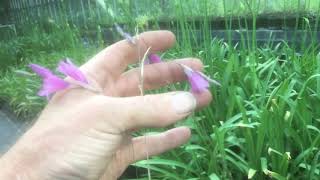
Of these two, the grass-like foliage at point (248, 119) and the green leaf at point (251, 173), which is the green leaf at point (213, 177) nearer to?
the grass-like foliage at point (248, 119)

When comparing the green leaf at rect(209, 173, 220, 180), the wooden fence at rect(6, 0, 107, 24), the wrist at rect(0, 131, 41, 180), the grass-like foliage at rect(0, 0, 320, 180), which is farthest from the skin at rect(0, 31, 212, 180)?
the wooden fence at rect(6, 0, 107, 24)

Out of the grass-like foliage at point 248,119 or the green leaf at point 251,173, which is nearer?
the green leaf at point 251,173

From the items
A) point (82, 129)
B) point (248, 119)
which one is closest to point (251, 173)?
point (248, 119)

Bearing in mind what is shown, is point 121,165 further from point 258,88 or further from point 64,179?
point 258,88

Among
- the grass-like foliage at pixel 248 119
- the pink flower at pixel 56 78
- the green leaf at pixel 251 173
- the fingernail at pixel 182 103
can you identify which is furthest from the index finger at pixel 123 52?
the green leaf at pixel 251 173

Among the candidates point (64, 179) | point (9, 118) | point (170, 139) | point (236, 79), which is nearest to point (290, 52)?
point (236, 79)
